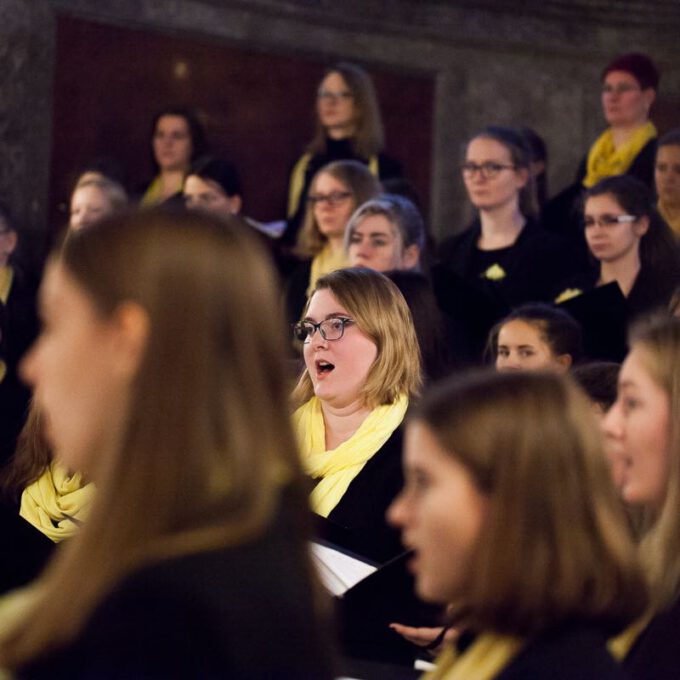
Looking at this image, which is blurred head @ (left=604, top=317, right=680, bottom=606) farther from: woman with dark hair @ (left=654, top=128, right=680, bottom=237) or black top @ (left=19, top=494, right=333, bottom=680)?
woman with dark hair @ (left=654, top=128, right=680, bottom=237)

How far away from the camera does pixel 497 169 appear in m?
5.85

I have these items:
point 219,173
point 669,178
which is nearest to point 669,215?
point 669,178

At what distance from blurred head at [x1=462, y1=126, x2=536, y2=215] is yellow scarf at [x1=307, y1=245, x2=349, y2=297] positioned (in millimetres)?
594

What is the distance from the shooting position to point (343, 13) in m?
8.15

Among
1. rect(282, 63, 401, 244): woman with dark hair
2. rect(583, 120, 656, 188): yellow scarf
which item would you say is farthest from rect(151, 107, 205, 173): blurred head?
rect(583, 120, 656, 188): yellow scarf

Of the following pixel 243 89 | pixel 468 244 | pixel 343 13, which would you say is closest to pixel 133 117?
pixel 243 89

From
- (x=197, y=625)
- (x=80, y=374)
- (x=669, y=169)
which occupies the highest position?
(x=669, y=169)

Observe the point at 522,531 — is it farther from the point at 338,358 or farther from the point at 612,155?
the point at 612,155

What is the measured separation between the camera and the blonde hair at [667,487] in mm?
2240

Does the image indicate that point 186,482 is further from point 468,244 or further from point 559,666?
point 468,244

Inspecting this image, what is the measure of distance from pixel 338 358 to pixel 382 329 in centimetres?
14

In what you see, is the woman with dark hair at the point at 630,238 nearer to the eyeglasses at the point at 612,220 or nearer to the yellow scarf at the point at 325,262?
the eyeglasses at the point at 612,220

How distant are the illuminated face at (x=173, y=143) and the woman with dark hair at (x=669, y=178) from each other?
2.21 m

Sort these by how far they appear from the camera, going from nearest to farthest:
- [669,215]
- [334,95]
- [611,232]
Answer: [611,232]
[669,215]
[334,95]
